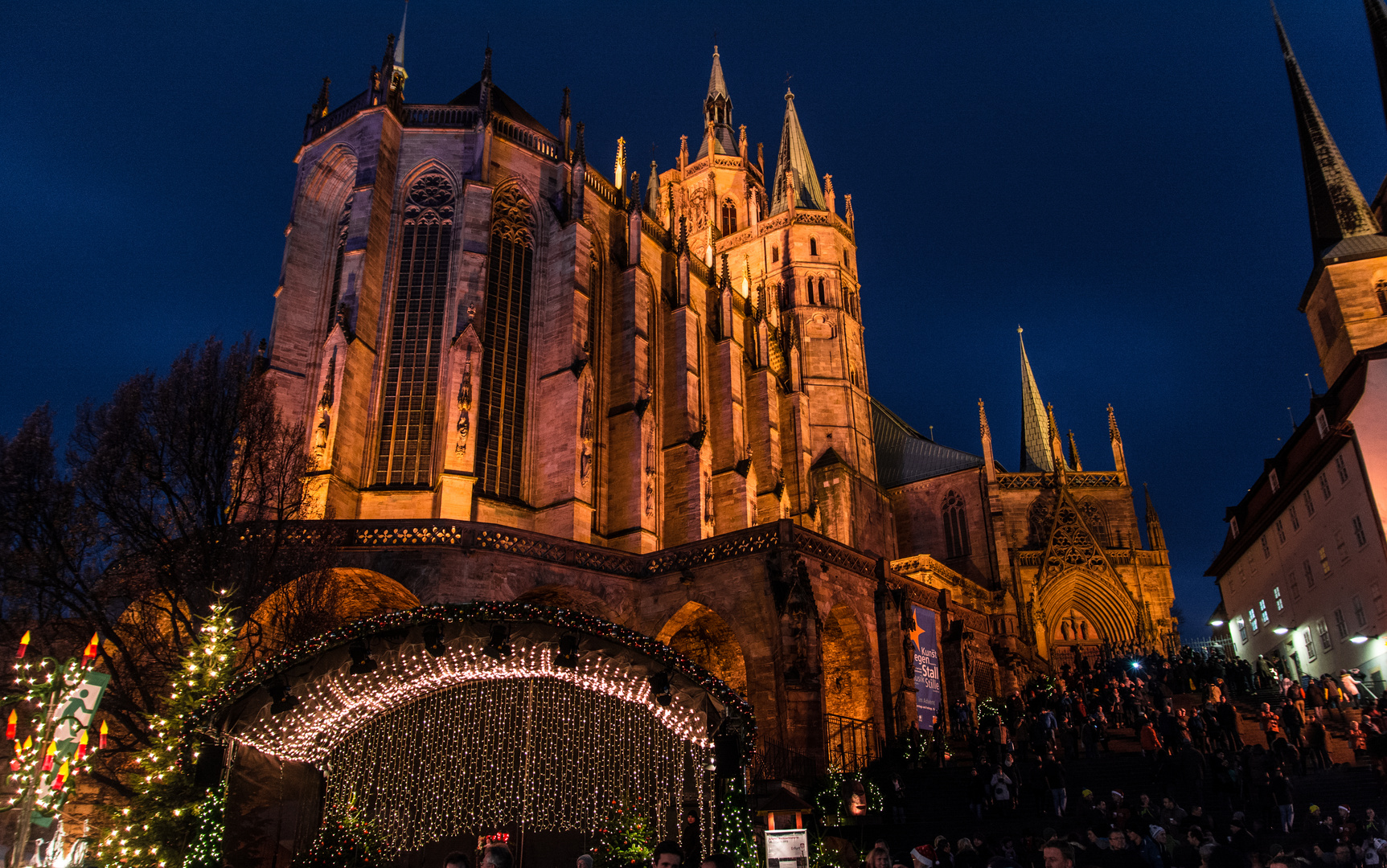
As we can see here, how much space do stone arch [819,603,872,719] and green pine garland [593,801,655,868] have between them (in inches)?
277

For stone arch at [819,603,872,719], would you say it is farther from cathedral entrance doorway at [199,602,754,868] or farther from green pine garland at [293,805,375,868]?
green pine garland at [293,805,375,868]

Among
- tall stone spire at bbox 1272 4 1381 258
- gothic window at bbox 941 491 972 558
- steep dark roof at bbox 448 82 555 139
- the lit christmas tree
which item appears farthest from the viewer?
gothic window at bbox 941 491 972 558

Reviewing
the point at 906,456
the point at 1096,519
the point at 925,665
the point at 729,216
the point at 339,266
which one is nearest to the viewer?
the point at 925,665

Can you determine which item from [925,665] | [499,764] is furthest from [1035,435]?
[499,764]

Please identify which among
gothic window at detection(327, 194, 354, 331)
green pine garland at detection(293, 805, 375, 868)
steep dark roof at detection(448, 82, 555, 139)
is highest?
steep dark roof at detection(448, 82, 555, 139)

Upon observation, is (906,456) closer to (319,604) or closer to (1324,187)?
(1324,187)

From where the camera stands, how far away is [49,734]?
9.93 meters

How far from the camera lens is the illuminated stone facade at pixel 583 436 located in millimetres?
20406

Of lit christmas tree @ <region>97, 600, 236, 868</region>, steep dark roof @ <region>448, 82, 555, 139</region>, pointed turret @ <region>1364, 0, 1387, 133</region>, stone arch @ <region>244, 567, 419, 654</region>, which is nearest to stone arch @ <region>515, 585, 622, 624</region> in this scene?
stone arch @ <region>244, 567, 419, 654</region>

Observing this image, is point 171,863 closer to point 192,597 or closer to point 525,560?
point 192,597

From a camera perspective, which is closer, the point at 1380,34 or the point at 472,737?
the point at 472,737

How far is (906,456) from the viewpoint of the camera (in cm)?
4553

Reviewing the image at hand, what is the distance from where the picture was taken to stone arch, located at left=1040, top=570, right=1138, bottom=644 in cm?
3766

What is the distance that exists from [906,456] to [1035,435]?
494 inches
